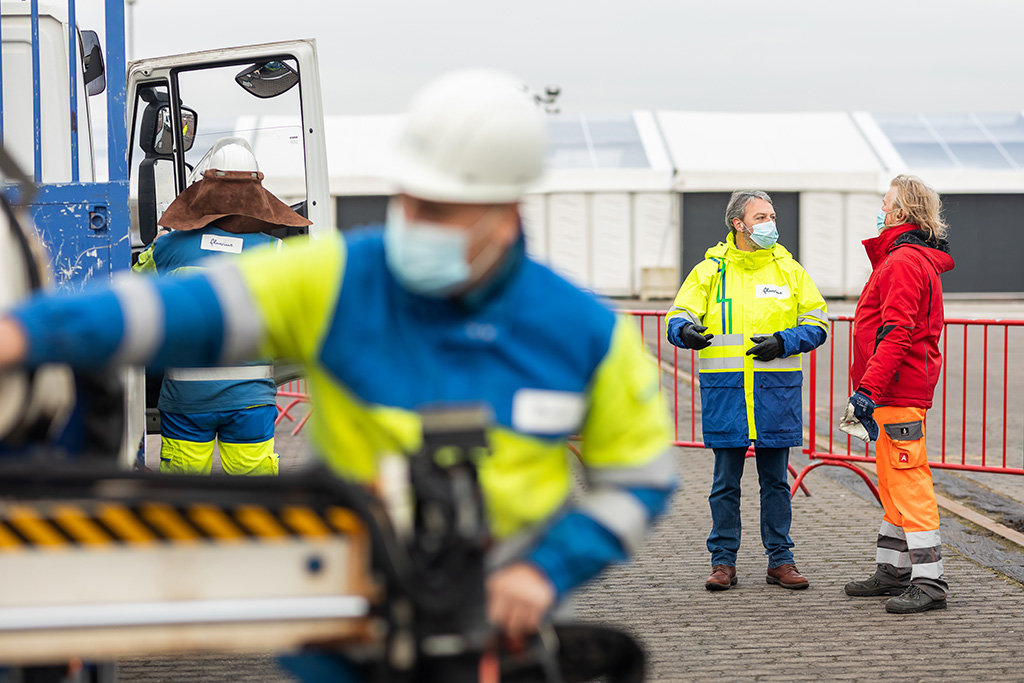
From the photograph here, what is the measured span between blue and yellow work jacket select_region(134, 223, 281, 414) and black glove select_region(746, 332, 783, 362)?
2.51m

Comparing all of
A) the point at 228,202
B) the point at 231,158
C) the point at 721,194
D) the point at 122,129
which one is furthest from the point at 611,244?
A: the point at 122,129

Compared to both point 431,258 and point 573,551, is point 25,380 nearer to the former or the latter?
point 431,258

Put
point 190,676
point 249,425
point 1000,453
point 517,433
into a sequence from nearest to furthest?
1. point 517,433
2. point 190,676
3. point 249,425
4. point 1000,453

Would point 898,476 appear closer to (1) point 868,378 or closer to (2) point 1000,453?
(1) point 868,378

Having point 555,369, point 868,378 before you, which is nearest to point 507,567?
point 555,369

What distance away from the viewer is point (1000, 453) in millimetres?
9945

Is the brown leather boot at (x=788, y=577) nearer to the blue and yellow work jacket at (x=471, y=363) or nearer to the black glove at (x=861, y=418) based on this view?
the black glove at (x=861, y=418)

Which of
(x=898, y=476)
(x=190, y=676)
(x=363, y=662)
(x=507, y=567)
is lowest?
(x=190, y=676)

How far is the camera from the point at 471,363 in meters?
1.97

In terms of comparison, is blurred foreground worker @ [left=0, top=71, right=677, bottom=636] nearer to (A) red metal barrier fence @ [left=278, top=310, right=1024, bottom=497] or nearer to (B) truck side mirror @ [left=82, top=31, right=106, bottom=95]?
(A) red metal barrier fence @ [left=278, top=310, right=1024, bottom=497]

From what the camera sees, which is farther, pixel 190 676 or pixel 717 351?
pixel 717 351

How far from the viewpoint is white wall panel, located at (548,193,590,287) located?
102 ft

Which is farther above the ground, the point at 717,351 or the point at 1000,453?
the point at 717,351

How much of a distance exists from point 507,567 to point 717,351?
14.6 feet
